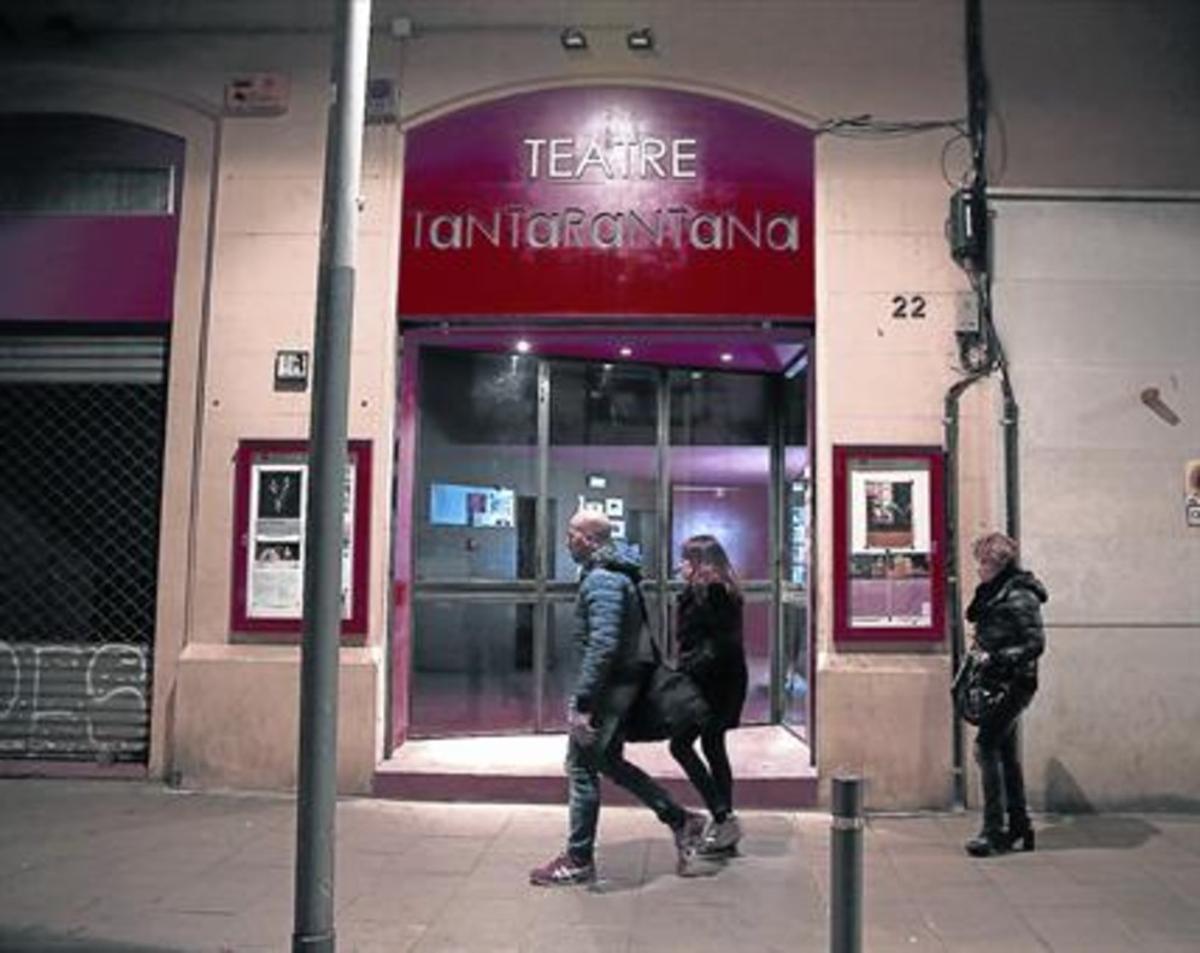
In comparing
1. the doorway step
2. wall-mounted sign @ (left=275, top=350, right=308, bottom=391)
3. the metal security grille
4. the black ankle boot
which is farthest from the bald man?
the metal security grille

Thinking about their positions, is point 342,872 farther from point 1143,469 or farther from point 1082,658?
point 1143,469

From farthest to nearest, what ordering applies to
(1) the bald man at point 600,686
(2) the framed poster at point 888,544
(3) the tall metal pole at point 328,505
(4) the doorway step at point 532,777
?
(2) the framed poster at point 888,544
(4) the doorway step at point 532,777
(1) the bald man at point 600,686
(3) the tall metal pole at point 328,505

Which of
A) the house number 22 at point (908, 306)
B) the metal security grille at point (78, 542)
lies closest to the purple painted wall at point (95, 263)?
the metal security grille at point (78, 542)

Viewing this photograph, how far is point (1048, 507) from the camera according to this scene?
310 inches

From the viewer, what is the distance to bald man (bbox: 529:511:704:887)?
5.91 metres

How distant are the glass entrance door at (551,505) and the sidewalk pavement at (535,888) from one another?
5.31ft

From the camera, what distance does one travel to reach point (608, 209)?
8234mm

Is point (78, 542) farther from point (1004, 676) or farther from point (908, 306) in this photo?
point (1004, 676)

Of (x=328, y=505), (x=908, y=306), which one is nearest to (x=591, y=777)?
(x=328, y=505)

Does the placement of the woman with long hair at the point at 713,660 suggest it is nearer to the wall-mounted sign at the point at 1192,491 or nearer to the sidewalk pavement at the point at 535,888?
the sidewalk pavement at the point at 535,888

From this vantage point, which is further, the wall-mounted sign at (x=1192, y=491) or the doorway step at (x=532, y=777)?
the wall-mounted sign at (x=1192, y=491)

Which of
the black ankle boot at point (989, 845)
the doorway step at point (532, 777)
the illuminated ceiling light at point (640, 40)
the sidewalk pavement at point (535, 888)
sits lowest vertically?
the sidewalk pavement at point (535, 888)

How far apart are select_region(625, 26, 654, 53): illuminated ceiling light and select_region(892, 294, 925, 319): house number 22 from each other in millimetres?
2400

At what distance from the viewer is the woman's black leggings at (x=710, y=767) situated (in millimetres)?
6398
